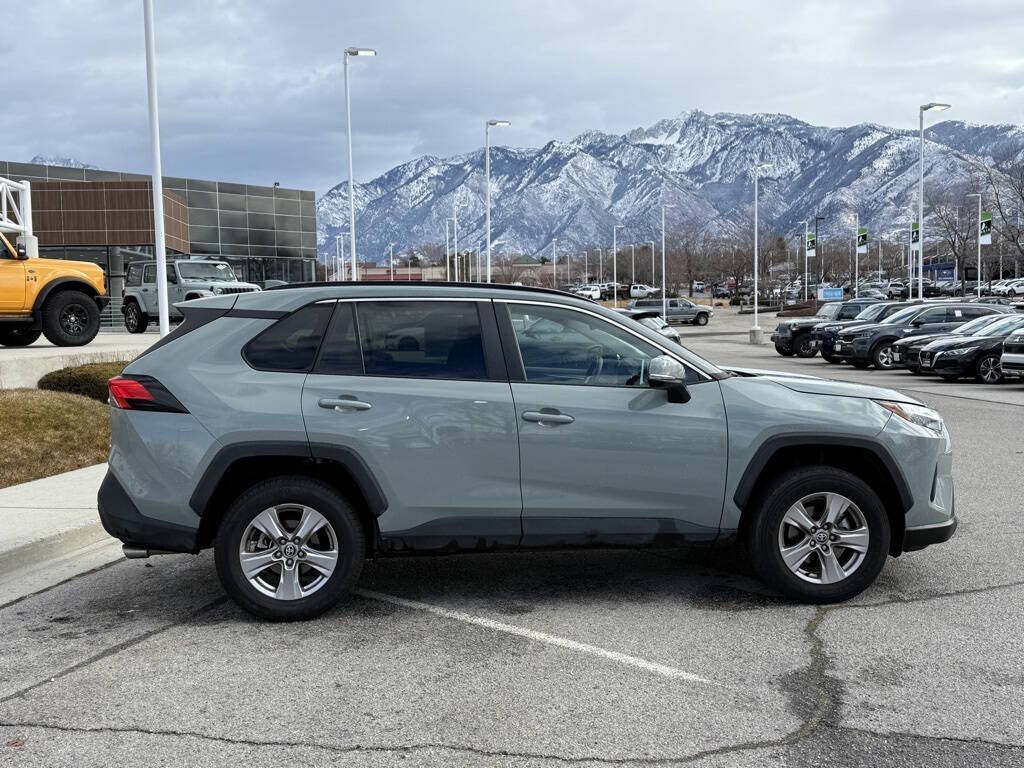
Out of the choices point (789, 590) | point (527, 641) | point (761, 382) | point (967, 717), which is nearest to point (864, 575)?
point (789, 590)

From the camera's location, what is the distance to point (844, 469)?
5.73 m

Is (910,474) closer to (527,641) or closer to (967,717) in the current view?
(967,717)

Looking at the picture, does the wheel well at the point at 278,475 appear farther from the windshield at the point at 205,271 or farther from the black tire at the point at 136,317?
the black tire at the point at 136,317

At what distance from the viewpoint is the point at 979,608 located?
546 cm

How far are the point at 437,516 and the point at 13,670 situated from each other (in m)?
2.14

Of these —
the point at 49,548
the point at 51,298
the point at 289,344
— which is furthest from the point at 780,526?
the point at 51,298

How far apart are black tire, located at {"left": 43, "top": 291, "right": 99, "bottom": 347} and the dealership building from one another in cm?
2779

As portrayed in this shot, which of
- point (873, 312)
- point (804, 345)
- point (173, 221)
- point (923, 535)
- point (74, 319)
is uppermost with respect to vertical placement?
point (173, 221)

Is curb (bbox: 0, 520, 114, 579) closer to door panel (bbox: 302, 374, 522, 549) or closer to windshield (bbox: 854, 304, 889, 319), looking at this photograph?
door panel (bbox: 302, 374, 522, 549)

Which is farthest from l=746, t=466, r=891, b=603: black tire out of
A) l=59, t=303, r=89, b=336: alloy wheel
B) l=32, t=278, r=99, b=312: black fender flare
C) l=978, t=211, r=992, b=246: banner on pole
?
l=978, t=211, r=992, b=246: banner on pole

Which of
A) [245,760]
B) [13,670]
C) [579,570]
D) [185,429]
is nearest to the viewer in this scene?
[245,760]

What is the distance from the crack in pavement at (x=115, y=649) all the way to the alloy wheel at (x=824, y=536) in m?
3.22

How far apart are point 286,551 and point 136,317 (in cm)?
2710

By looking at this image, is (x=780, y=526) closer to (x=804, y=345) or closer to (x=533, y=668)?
(x=533, y=668)
